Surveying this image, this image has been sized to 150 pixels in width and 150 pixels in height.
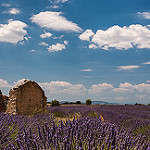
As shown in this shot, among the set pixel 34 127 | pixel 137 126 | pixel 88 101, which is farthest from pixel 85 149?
pixel 88 101

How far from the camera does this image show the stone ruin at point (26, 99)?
7652mm

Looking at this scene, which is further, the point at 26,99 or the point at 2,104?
the point at 2,104

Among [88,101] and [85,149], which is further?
[88,101]

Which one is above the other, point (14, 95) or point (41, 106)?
point (14, 95)

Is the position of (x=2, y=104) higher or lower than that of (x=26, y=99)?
lower

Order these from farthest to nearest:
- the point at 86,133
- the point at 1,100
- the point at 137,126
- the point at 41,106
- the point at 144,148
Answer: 1. the point at 41,106
2. the point at 1,100
3. the point at 137,126
4. the point at 86,133
5. the point at 144,148

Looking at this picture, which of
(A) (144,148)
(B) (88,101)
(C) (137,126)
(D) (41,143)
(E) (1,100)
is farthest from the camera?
(B) (88,101)

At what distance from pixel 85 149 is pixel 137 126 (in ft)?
10.1

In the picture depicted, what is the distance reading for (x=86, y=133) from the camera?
6.78 feet

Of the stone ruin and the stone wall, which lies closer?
the stone ruin

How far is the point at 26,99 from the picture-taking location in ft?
26.4

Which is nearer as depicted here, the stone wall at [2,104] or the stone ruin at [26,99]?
the stone ruin at [26,99]

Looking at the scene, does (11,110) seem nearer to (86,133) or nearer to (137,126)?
(137,126)

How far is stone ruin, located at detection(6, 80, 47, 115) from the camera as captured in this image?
25.1ft
